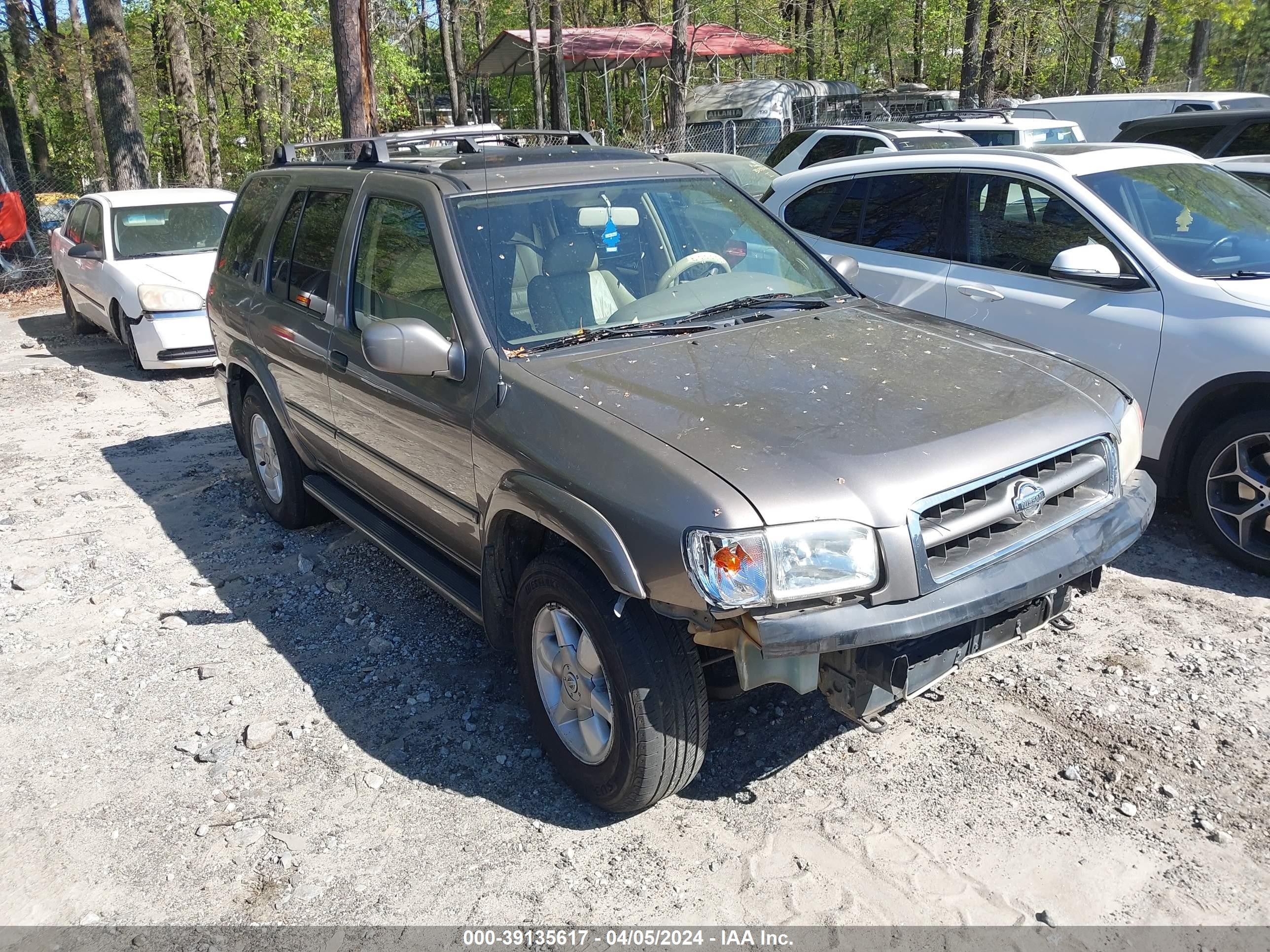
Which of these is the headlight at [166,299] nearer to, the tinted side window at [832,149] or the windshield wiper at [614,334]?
the windshield wiper at [614,334]

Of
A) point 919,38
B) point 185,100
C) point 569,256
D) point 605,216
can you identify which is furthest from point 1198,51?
point 569,256

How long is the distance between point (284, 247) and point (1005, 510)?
12.4 ft

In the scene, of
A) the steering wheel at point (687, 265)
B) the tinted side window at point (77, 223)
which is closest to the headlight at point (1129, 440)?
the steering wheel at point (687, 265)

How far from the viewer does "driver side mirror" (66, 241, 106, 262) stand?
1009 cm

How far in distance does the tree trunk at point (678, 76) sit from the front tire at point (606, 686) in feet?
55.5

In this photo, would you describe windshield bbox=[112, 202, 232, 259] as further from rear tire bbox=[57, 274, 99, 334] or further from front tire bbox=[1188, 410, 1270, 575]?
front tire bbox=[1188, 410, 1270, 575]

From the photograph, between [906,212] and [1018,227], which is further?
[906,212]

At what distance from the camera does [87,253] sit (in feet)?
33.3

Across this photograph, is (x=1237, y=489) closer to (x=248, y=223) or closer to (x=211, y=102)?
(x=248, y=223)

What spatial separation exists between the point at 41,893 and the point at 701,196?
3.51 m

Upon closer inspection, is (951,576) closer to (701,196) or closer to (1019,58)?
(701,196)

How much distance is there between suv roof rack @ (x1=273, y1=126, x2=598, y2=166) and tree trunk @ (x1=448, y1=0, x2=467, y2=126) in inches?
1015

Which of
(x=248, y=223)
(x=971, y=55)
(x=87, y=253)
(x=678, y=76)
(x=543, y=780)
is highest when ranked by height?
(x=971, y=55)

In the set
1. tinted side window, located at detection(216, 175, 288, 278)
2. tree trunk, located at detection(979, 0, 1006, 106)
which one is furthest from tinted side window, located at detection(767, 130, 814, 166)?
tinted side window, located at detection(216, 175, 288, 278)
